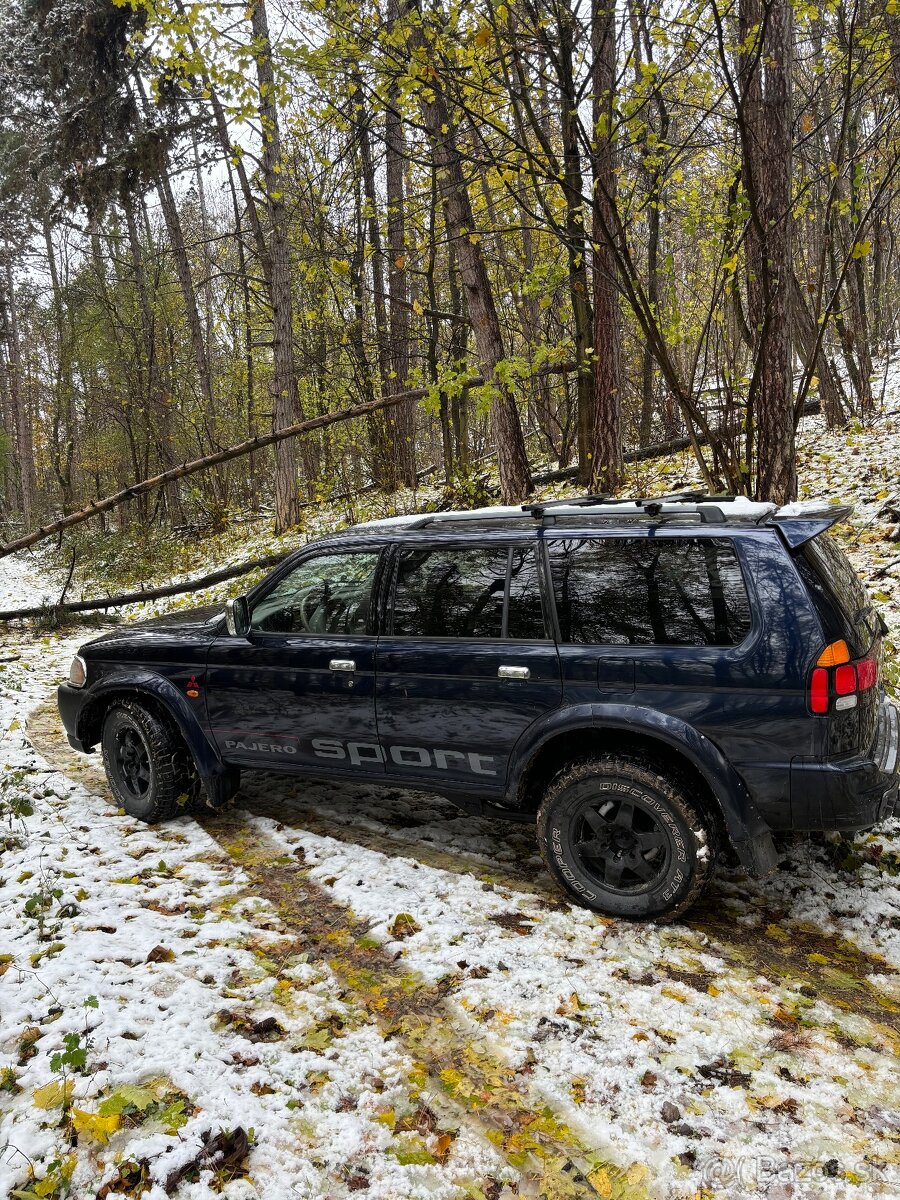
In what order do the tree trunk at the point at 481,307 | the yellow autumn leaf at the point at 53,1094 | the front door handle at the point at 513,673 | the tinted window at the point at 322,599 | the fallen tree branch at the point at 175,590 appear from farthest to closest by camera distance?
the fallen tree branch at the point at 175,590, the tree trunk at the point at 481,307, the tinted window at the point at 322,599, the front door handle at the point at 513,673, the yellow autumn leaf at the point at 53,1094

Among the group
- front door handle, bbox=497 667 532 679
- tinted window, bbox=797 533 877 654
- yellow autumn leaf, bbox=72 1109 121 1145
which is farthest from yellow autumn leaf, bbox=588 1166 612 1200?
tinted window, bbox=797 533 877 654

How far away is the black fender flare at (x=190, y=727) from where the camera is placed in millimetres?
4520

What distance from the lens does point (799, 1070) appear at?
2.51 metres

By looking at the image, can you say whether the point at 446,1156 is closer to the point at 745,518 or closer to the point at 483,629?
the point at 483,629

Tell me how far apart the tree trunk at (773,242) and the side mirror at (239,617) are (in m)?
4.43

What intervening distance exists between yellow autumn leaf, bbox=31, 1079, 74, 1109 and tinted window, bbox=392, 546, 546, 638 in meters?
2.29

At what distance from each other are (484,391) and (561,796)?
533 cm

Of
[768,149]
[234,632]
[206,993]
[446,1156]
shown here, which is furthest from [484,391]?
[446,1156]

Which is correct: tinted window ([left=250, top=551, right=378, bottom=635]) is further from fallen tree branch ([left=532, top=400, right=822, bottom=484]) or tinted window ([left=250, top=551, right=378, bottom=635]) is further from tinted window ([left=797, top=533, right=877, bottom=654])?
fallen tree branch ([left=532, top=400, right=822, bottom=484])

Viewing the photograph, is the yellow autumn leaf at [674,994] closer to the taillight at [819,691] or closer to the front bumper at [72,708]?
the taillight at [819,691]

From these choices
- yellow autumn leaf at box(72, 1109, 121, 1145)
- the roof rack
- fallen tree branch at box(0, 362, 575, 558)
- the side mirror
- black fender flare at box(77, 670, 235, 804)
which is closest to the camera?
yellow autumn leaf at box(72, 1109, 121, 1145)

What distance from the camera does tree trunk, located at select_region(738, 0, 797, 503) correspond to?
604 cm

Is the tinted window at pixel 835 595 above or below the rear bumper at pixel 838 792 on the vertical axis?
above

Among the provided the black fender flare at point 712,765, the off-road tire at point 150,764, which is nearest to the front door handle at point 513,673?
the black fender flare at point 712,765
